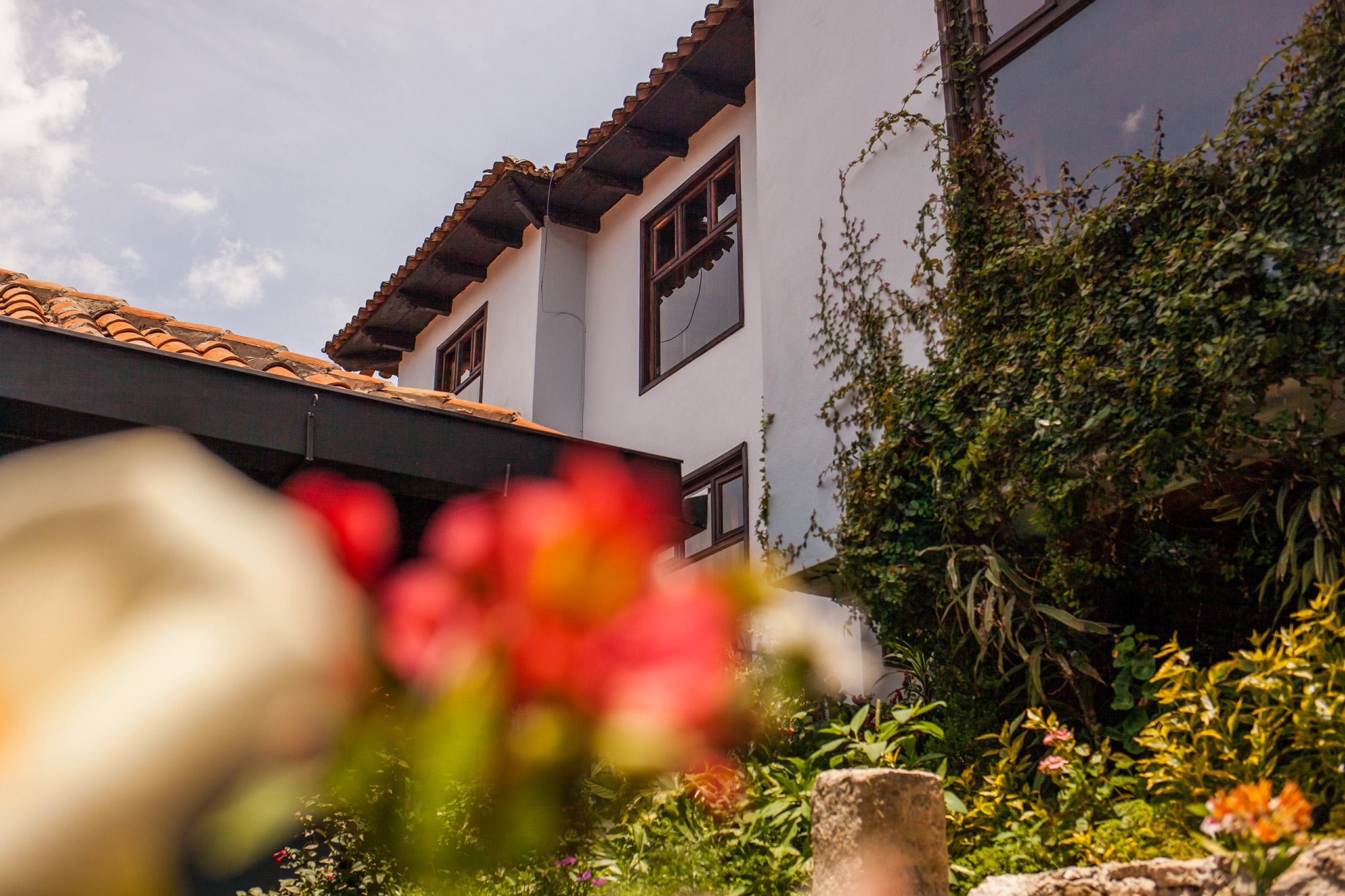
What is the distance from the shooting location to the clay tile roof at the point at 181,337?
4.95 m

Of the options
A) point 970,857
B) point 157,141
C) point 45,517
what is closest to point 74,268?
point 157,141

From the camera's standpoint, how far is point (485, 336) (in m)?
10.9

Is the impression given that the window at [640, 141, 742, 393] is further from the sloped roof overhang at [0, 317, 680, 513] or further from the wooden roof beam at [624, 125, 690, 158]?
the sloped roof overhang at [0, 317, 680, 513]

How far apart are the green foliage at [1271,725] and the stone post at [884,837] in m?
0.78

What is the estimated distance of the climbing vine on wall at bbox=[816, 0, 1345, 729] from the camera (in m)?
3.88

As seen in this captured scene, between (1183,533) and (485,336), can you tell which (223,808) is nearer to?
(1183,533)

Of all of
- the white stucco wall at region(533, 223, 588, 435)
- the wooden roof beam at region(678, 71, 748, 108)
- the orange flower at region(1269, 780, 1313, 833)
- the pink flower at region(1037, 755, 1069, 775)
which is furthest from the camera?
the white stucco wall at region(533, 223, 588, 435)

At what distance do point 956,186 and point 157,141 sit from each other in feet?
14.1

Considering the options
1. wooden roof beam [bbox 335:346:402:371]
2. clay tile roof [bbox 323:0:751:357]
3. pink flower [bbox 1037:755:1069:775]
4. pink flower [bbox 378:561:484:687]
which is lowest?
pink flower [bbox 1037:755:1069:775]

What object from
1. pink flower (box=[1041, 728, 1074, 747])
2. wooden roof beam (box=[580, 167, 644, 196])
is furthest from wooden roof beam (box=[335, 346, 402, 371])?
pink flower (box=[1041, 728, 1074, 747])

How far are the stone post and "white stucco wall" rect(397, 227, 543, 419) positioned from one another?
6658 millimetres

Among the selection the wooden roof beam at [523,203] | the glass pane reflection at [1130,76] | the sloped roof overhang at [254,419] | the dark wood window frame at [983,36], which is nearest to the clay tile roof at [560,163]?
the wooden roof beam at [523,203]

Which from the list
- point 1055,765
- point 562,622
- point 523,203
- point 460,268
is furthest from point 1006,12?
point 460,268

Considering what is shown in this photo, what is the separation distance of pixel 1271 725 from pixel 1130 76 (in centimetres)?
303
